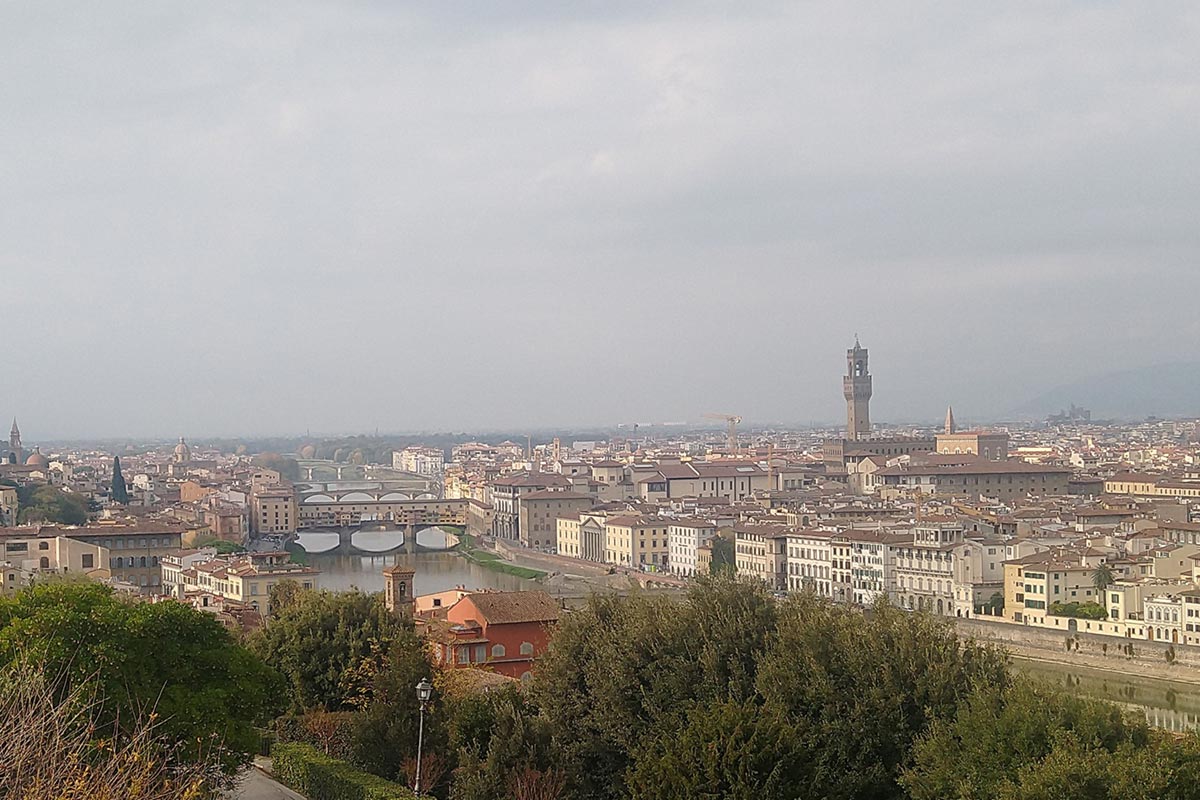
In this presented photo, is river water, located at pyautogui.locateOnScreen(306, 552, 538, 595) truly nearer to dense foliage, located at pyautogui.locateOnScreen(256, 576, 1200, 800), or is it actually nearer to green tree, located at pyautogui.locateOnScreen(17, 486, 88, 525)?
green tree, located at pyautogui.locateOnScreen(17, 486, 88, 525)

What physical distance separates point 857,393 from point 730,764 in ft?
218

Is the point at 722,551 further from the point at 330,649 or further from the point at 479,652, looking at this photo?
the point at 330,649

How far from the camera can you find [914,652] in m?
10.1

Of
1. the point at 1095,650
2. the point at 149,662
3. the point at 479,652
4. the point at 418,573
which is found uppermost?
the point at 149,662

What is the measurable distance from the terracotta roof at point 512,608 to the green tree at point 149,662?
184 inches

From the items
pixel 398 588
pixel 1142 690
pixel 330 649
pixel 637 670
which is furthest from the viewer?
pixel 1142 690

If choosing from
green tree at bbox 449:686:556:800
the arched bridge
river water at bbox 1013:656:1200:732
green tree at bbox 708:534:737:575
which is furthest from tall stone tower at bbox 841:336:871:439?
green tree at bbox 449:686:556:800

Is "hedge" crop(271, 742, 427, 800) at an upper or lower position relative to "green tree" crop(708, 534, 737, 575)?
upper

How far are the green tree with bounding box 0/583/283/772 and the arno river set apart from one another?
531cm

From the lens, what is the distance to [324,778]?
33.1ft

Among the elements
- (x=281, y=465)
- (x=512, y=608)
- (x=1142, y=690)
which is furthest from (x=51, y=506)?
(x=281, y=465)

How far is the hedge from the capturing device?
9.44 metres

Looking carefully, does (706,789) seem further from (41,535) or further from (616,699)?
(41,535)

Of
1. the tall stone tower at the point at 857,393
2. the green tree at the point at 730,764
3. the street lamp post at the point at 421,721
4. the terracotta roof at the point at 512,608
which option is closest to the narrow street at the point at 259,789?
the street lamp post at the point at 421,721
